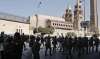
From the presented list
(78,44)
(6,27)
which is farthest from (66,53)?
(6,27)

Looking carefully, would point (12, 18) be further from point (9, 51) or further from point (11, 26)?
point (9, 51)

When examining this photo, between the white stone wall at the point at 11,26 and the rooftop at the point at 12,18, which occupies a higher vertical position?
the rooftop at the point at 12,18

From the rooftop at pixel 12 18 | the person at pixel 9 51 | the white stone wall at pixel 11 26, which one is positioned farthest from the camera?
the rooftop at pixel 12 18

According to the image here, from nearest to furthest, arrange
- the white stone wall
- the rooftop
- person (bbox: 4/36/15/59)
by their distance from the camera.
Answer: person (bbox: 4/36/15/59), the white stone wall, the rooftop

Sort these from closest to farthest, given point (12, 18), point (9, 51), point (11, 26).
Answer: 1. point (9, 51)
2. point (11, 26)
3. point (12, 18)

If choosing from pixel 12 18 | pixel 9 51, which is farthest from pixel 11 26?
pixel 9 51

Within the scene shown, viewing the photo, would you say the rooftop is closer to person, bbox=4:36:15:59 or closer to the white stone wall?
the white stone wall

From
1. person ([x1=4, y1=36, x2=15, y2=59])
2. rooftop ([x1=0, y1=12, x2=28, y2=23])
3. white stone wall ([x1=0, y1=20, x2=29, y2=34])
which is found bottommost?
person ([x1=4, y1=36, x2=15, y2=59])

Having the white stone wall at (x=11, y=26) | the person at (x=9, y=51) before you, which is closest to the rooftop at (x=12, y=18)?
the white stone wall at (x=11, y=26)

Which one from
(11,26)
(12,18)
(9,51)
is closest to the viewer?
(9,51)

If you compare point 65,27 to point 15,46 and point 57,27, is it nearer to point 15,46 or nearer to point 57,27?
point 57,27

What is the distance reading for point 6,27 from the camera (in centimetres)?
9169

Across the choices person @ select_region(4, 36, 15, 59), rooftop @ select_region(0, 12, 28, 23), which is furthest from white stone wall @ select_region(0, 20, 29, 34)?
person @ select_region(4, 36, 15, 59)

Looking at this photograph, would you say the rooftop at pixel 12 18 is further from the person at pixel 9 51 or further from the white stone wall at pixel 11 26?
the person at pixel 9 51
